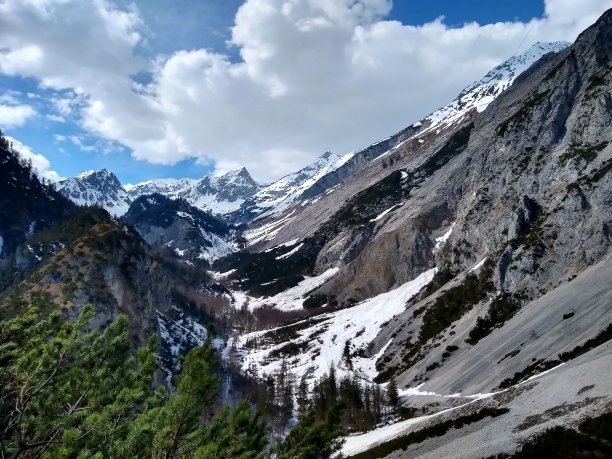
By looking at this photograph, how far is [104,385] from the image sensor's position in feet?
41.9

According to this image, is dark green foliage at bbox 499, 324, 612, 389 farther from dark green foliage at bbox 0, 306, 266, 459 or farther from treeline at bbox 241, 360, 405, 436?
→ dark green foliage at bbox 0, 306, 266, 459

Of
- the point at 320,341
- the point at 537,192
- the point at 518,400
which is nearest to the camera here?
the point at 518,400

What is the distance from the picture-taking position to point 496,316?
329 ft

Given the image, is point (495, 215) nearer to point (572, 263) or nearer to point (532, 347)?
point (572, 263)

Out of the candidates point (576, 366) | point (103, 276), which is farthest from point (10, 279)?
point (576, 366)

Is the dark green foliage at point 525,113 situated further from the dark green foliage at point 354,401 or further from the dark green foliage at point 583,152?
the dark green foliage at point 354,401

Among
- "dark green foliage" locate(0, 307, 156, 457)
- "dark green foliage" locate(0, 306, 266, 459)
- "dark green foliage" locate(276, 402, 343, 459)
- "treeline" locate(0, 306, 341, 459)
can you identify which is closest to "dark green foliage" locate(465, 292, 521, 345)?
"dark green foliage" locate(276, 402, 343, 459)

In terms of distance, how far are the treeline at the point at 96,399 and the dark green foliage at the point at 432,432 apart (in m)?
41.7

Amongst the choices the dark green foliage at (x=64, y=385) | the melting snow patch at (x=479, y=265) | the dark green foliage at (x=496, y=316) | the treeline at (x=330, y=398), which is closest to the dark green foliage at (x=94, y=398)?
the dark green foliage at (x=64, y=385)

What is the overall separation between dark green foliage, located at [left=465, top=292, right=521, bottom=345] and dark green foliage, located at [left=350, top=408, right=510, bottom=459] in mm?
48425

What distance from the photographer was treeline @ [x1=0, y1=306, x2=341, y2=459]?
1120 cm

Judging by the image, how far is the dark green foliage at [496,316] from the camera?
9694cm

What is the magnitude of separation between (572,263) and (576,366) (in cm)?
4943

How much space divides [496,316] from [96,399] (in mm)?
101700
